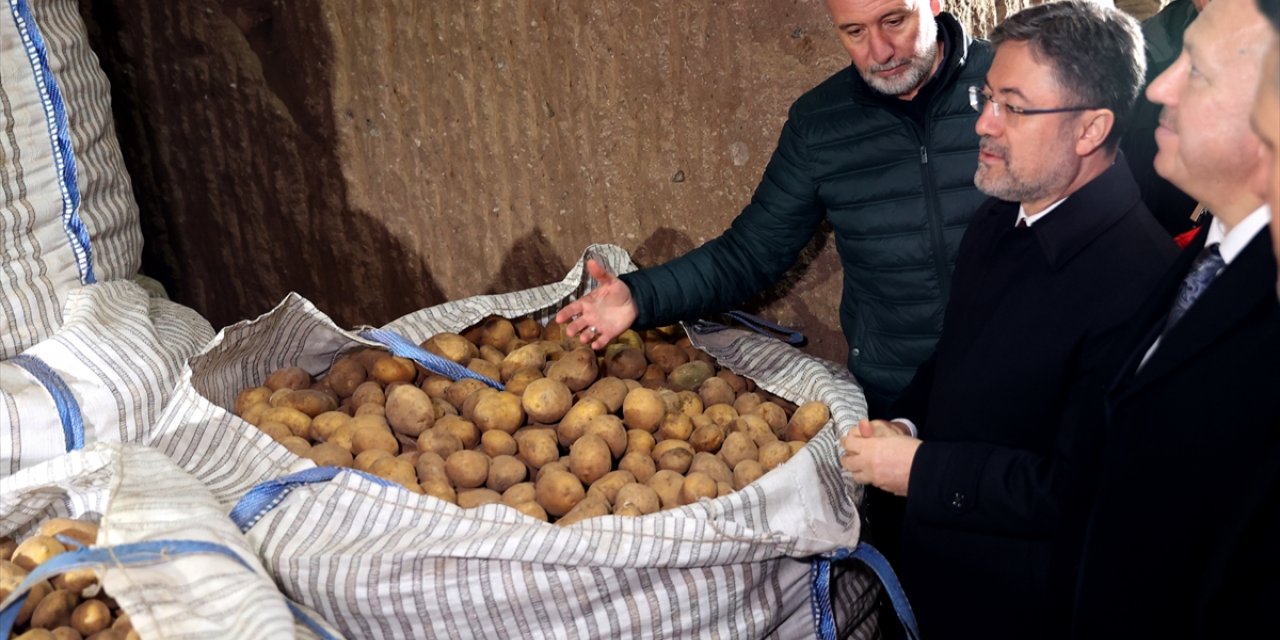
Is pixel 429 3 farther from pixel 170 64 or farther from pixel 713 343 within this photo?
pixel 713 343

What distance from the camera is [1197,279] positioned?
56.2 inches

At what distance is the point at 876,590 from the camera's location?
2193mm

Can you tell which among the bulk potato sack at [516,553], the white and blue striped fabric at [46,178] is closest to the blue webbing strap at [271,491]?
the bulk potato sack at [516,553]

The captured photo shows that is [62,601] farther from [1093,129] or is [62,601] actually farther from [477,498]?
[1093,129]

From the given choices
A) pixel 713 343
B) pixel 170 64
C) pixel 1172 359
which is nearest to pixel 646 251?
pixel 713 343

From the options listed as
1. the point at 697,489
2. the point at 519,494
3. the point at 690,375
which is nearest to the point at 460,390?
the point at 519,494

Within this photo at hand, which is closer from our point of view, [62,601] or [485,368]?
[62,601]

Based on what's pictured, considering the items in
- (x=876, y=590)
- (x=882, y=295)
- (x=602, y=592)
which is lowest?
(x=876, y=590)

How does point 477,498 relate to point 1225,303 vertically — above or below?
below

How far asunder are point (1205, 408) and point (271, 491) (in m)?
1.29

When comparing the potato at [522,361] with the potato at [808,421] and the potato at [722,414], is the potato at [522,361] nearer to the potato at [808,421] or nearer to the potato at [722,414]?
the potato at [722,414]

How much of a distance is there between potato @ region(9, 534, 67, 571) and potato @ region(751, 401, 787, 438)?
1.22 meters

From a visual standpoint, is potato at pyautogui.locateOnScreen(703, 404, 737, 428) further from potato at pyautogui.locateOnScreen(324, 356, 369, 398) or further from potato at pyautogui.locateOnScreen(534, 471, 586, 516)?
potato at pyautogui.locateOnScreen(324, 356, 369, 398)

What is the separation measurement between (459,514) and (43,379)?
31.4 inches
